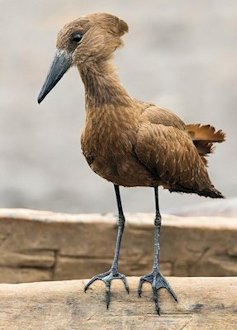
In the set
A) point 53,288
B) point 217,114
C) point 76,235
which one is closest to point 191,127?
point 53,288

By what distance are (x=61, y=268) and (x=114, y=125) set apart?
142 cm

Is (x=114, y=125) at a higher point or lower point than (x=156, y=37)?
lower

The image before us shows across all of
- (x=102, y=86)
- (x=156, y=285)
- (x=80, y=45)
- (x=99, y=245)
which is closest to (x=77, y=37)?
(x=80, y=45)

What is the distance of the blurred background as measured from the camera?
622 centimetres

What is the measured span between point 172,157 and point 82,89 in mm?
4771

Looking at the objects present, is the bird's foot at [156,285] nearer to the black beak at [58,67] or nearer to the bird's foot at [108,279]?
the bird's foot at [108,279]

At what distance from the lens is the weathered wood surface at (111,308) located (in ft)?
8.72

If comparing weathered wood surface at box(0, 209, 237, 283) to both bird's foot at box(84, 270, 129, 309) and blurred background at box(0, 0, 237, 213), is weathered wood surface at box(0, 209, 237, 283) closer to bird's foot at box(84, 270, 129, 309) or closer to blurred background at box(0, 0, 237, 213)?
bird's foot at box(84, 270, 129, 309)

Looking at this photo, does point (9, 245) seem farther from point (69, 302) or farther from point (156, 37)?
point (156, 37)

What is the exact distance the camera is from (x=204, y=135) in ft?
9.62

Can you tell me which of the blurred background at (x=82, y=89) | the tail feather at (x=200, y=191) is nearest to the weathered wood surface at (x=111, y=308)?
the tail feather at (x=200, y=191)

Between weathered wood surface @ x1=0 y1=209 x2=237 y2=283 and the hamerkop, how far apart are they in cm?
105

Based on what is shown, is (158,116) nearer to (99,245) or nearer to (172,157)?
(172,157)

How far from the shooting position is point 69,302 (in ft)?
8.81
